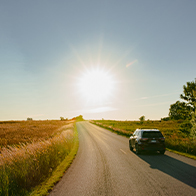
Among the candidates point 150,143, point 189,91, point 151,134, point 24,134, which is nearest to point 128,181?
point 150,143

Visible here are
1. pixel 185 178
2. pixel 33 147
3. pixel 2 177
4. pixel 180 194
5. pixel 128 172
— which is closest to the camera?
pixel 180 194

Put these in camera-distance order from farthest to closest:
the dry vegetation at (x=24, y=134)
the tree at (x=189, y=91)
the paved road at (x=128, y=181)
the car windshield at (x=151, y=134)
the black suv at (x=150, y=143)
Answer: the tree at (x=189, y=91), the dry vegetation at (x=24, y=134), the car windshield at (x=151, y=134), the black suv at (x=150, y=143), the paved road at (x=128, y=181)

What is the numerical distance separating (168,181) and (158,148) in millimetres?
5774

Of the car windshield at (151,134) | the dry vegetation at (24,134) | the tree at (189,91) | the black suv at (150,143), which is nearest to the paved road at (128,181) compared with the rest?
Answer: the black suv at (150,143)

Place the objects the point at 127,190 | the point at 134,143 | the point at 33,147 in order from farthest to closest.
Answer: the point at 134,143
the point at 33,147
the point at 127,190

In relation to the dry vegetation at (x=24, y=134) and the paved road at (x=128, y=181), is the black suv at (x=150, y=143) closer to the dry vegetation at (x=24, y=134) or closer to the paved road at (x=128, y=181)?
the paved road at (x=128, y=181)

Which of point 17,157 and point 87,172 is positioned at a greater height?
point 17,157

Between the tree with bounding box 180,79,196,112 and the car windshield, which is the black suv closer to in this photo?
the car windshield

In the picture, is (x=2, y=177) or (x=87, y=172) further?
(x=87, y=172)

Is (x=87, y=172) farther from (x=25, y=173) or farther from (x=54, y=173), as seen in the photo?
(x=25, y=173)

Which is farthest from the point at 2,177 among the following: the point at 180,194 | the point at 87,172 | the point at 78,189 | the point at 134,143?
the point at 134,143

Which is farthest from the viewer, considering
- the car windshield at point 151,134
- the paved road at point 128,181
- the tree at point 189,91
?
the tree at point 189,91

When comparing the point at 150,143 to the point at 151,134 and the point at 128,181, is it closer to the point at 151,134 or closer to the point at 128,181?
the point at 151,134

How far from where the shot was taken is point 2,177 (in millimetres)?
5977
